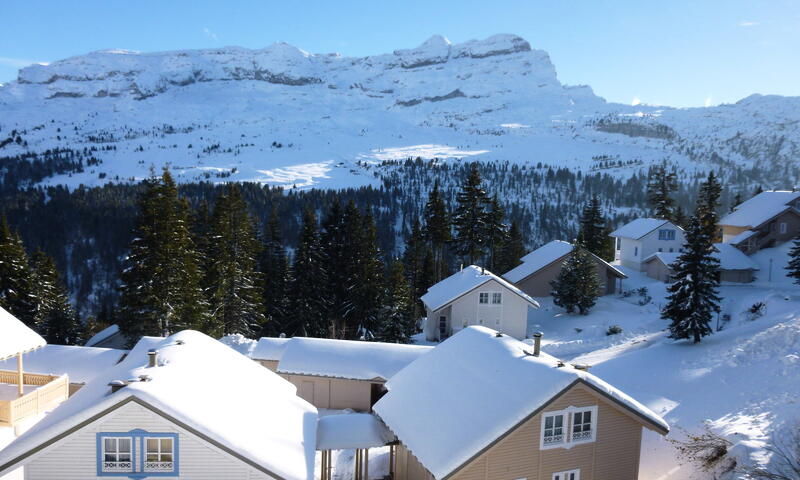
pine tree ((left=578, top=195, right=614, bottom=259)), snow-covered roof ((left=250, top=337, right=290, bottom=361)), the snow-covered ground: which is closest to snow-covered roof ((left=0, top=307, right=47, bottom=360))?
snow-covered roof ((left=250, top=337, right=290, bottom=361))

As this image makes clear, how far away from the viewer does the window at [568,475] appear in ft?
46.4

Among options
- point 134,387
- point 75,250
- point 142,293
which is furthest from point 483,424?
point 75,250

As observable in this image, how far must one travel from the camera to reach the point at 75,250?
140875mm

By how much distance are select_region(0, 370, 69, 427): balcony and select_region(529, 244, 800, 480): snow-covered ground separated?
21.8 m

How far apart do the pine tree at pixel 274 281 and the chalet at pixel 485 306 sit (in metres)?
14.8

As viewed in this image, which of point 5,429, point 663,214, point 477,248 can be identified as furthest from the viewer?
point 663,214

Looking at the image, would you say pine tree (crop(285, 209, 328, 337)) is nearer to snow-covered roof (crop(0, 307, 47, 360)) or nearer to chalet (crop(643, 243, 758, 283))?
snow-covered roof (crop(0, 307, 47, 360))

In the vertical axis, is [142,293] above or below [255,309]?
above

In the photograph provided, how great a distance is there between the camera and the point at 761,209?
51156 mm

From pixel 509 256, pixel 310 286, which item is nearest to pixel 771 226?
pixel 509 256

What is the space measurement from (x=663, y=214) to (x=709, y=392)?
4749 cm

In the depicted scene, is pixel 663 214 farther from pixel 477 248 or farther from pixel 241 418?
pixel 241 418

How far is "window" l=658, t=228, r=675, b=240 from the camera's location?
54.2 meters

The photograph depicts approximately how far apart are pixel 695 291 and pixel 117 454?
30.7 meters
